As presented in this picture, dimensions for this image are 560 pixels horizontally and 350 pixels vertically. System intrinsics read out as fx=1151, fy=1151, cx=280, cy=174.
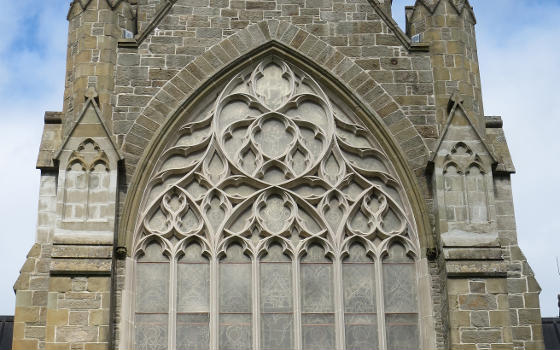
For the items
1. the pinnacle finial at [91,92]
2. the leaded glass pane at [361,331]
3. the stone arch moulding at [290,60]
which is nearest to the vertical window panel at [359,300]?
the leaded glass pane at [361,331]

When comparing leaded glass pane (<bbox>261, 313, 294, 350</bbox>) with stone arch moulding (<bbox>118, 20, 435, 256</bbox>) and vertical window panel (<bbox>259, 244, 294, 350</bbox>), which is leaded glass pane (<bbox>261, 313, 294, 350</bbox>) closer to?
vertical window panel (<bbox>259, 244, 294, 350</bbox>)

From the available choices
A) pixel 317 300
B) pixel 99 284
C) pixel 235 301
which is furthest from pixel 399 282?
pixel 99 284

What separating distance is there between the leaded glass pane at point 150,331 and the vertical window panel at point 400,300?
364 cm

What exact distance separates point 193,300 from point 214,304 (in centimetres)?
37

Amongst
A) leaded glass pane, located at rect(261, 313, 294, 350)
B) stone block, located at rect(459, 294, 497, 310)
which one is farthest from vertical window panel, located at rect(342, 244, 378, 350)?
stone block, located at rect(459, 294, 497, 310)

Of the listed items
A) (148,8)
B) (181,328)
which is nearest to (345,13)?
A: (148,8)

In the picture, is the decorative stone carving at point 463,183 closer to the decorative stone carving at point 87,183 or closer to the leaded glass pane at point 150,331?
the leaded glass pane at point 150,331

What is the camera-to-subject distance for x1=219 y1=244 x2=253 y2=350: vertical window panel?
18.6 m

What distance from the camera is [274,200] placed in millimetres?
19828

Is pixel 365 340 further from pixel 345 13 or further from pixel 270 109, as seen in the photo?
pixel 345 13

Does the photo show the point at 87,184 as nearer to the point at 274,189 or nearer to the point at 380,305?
the point at 274,189

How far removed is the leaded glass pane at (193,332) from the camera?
18.5 metres

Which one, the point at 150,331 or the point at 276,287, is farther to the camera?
the point at 276,287

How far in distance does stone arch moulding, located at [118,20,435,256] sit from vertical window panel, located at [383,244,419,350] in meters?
0.48
